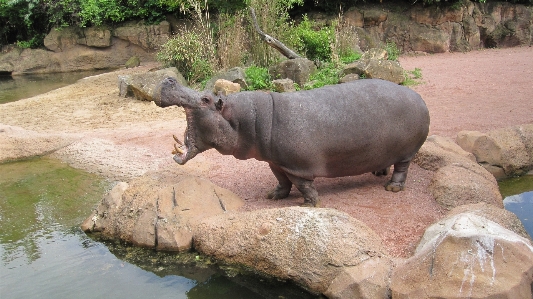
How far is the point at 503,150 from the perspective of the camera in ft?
19.9

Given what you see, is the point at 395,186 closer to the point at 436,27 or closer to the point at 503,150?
the point at 503,150

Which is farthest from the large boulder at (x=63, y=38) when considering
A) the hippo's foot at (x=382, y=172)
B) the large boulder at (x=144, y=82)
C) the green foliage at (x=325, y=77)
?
the hippo's foot at (x=382, y=172)

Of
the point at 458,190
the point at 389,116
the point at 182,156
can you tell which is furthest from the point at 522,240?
the point at 182,156

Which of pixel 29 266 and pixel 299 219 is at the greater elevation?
pixel 299 219

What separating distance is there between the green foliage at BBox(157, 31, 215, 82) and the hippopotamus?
7104 millimetres

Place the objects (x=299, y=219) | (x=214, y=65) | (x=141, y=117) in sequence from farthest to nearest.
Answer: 1. (x=214, y=65)
2. (x=141, y=117)
3. (x=299, y=219)

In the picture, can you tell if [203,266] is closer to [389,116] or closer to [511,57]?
[389,116]

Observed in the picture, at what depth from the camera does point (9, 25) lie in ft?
62.7

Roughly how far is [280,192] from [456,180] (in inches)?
66.4

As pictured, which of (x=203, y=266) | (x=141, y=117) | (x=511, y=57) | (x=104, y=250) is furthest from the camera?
(x=511, y=57)

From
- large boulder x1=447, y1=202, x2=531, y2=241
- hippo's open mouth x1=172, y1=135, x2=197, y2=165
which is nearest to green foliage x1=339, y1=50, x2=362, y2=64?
hippo's open mouth x1=172, y1=135, x2=197, y2=165

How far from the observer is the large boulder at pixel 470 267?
3.05 metres

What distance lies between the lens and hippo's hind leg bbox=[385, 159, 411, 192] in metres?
5.11

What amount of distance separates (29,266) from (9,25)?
1740 centimetres
